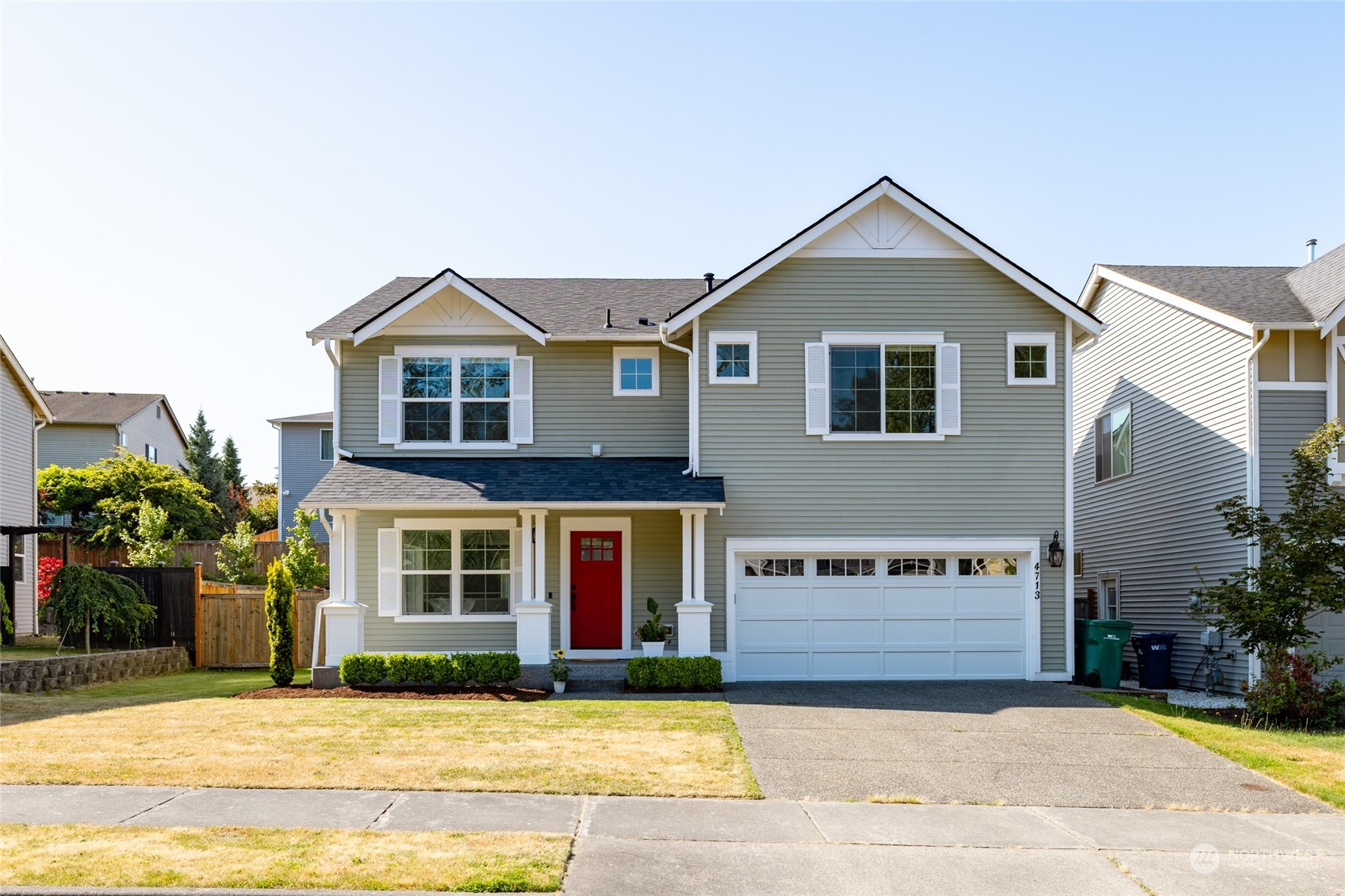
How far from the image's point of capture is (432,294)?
18109 mm

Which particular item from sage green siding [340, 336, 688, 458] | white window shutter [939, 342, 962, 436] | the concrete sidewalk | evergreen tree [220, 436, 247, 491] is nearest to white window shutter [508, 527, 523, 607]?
sage green siding [340, 336, 688, 458]

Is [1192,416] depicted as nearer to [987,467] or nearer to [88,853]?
[987,467]

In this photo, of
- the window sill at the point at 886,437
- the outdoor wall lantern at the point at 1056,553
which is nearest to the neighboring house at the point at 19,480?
the window sill at the point at 886,437

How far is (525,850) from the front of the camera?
7.77 metres

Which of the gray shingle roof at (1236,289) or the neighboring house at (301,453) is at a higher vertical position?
the gray shingle roof at (1236,289)

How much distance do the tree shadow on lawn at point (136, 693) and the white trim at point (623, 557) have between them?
409cm

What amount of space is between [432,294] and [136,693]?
7.13 m

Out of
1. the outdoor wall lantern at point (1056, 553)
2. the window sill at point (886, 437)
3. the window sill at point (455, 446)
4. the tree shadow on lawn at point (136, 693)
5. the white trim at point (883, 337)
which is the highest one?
the white trim at point (883, 337)

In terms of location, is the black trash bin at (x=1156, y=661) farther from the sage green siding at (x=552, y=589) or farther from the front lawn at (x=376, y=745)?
the front lawn at (x=376, y=745)

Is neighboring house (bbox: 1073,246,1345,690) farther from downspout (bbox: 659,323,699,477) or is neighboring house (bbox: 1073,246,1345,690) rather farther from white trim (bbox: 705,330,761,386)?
downspout (bbox: 659,323,699,477)

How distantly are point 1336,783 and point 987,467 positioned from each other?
7.68m

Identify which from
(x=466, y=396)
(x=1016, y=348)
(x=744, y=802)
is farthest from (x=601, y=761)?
(x=1016, y=348)

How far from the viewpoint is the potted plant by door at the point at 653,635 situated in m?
16.7

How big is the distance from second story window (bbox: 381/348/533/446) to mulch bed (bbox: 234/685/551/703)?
13.7 feet
